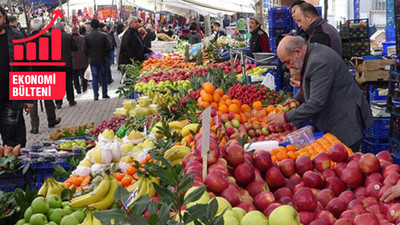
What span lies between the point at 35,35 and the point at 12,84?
414cm

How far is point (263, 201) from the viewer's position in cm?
246

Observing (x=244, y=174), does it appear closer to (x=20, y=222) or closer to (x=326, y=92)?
(x=20, y=222)

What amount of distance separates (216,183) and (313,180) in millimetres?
647

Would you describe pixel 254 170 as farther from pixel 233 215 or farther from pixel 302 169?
pixel 233 215

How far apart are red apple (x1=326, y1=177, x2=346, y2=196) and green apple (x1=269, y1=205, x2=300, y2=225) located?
0.82 m

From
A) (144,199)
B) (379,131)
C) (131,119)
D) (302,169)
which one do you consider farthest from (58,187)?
(379,131)

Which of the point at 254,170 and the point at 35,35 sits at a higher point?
the point at 35,35

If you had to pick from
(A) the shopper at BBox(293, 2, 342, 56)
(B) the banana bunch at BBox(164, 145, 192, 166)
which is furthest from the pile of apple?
(A) the shopper at BBox(293, 2, 342, 56)

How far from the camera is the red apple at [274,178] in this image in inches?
112

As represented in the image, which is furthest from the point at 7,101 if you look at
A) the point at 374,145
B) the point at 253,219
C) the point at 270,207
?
the point at 253,219

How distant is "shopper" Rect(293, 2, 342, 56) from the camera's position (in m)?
5.68

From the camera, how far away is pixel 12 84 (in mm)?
6266

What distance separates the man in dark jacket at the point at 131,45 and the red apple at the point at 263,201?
34.9ft

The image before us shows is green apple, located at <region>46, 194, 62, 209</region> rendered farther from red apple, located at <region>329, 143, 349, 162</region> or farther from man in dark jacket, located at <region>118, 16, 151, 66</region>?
man in dark jacket, located at <region>118, 16, 151, 66</region>
